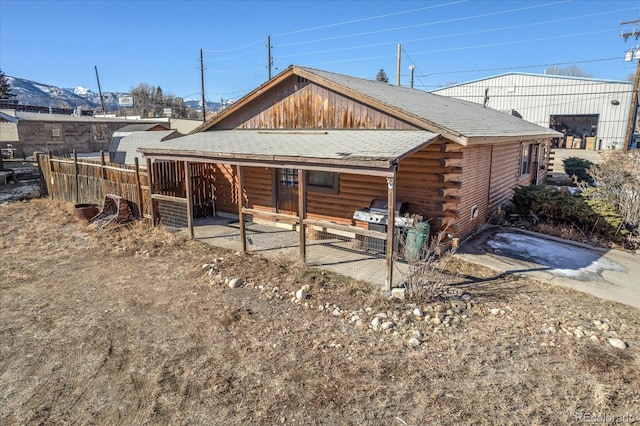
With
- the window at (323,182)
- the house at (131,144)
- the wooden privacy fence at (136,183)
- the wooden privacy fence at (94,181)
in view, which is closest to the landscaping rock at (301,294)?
the window at (323,182)

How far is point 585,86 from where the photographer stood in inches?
1390

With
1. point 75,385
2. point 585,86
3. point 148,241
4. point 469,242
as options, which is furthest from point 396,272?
point 585,86

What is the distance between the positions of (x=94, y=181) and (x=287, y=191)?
7102 mm

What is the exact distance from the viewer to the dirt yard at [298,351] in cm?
405

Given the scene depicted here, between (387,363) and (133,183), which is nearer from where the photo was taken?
(387,363)

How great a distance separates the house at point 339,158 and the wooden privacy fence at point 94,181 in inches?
28.7

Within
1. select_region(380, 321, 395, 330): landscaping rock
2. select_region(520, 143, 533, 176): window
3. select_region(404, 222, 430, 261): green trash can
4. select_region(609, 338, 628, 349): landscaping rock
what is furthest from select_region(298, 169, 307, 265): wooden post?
select_region(520, 143, 533, 176): window

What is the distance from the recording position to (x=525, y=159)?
47.8ft

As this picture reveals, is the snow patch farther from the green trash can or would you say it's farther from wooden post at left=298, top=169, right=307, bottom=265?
wooden post at left=298, top=169, right=307, bottom=265

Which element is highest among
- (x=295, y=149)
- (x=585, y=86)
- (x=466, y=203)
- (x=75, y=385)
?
(x=585, y=86)

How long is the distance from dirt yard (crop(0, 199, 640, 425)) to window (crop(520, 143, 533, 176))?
8.05m

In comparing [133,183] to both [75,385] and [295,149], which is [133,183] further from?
[75,385]

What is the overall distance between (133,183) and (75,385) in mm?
8350

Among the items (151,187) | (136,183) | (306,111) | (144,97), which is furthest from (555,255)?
(144,97)
